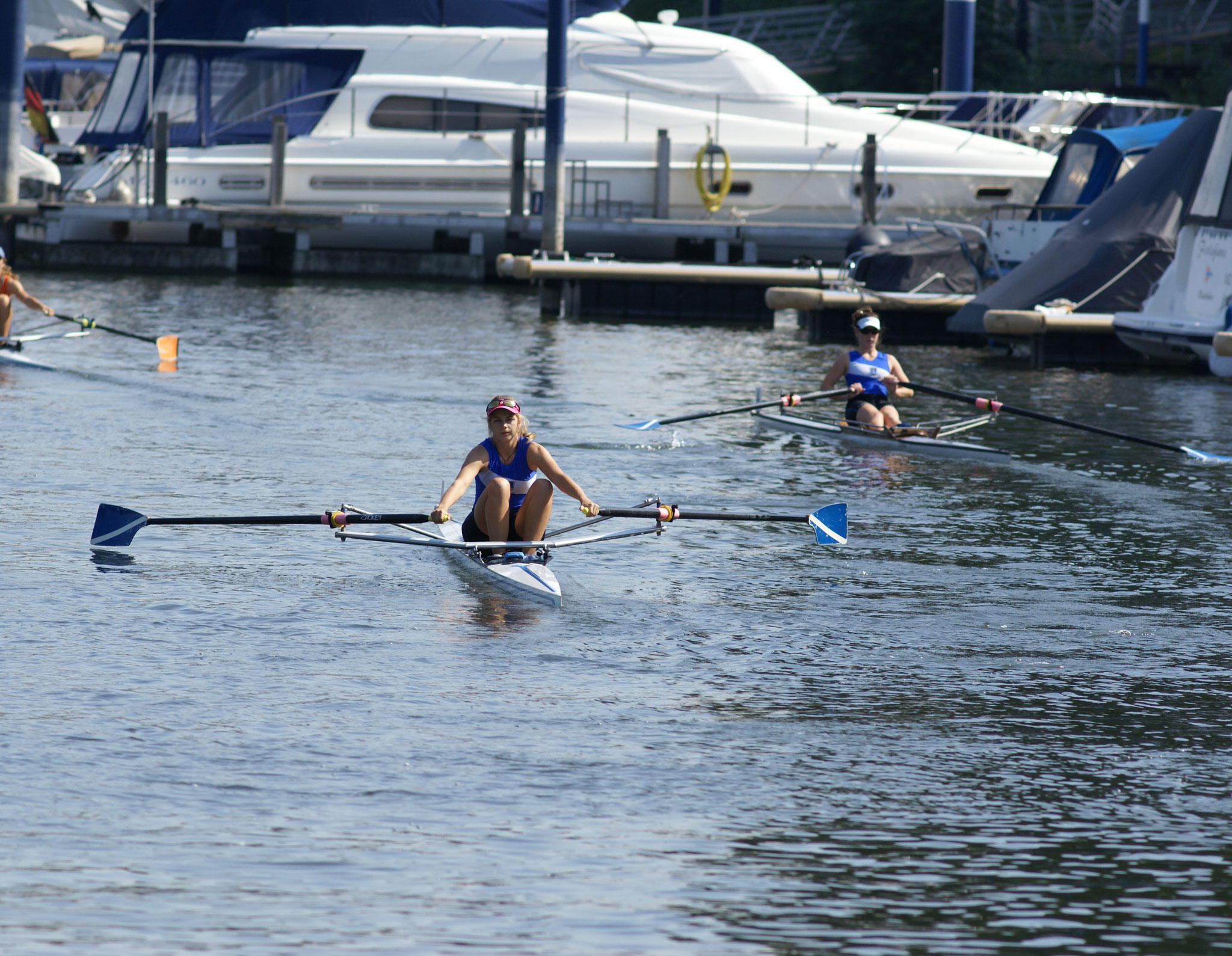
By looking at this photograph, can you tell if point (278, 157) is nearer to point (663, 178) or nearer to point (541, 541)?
point (663, 178)

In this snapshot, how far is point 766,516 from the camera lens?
35.6 feet

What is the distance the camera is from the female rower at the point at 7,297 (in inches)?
805

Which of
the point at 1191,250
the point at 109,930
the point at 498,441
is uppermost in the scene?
the point at 1191,250

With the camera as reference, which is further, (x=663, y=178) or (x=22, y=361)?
(x=663, y=178)

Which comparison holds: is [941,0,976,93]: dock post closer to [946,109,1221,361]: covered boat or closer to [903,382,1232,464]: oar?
[946,109,1221,361]: covered boat

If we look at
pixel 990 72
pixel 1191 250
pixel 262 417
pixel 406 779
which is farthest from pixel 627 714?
pixel 990 72

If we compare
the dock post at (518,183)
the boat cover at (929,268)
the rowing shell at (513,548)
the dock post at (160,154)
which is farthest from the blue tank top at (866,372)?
the dock post at (160,154)

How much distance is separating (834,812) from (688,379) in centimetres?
1354

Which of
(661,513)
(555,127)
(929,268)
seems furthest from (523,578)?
(555,127)

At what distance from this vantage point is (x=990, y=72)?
45.4 m

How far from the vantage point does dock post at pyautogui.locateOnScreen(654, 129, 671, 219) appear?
31.9m

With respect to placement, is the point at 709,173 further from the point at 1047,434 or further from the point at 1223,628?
the point at 1223,628

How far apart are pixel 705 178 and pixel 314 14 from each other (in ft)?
30.5

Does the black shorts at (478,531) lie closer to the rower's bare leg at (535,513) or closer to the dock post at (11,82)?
the rower's bare leg at (535,513)
